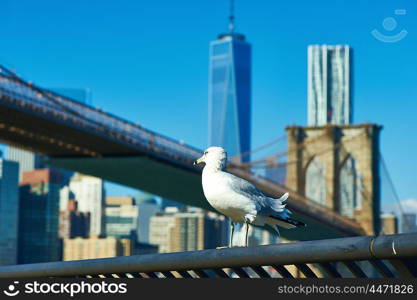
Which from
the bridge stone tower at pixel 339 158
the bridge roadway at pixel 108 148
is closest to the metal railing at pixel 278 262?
the bridge roadway at pixel 108 148

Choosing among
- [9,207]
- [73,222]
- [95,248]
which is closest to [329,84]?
[95,248]

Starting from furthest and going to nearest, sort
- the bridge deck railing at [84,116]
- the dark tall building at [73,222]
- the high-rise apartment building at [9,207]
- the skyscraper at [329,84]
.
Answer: the dark tall building at [73,222] < the high-rise apartment building at [9,207] < the skyscraper at [329,84] < the bridge deck railing at [84,116]

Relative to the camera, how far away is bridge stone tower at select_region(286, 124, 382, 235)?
222 ft

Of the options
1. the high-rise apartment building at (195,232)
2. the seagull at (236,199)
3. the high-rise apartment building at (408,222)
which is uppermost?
the high-rise apartment building at (195,232)

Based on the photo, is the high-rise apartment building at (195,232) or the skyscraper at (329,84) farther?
the high-rise apartment building at (195,232)

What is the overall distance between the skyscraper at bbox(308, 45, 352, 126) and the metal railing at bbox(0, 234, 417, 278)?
13904 cm

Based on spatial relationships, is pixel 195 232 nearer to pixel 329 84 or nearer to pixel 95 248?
pixel 95 248

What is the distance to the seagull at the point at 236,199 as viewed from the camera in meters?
5.10

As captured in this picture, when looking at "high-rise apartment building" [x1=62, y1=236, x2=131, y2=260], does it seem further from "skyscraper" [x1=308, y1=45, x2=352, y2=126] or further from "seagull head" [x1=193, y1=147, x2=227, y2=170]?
"seagull head" [x1=193, y1=147, x2=227, y2=170]

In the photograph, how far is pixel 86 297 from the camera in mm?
4270

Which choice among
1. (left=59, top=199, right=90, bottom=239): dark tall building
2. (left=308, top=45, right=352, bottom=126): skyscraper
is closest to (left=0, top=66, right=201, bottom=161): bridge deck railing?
(left=308, top=45, right=352, bottom=126): skyscraper

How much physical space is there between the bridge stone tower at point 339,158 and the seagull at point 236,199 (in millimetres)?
60980

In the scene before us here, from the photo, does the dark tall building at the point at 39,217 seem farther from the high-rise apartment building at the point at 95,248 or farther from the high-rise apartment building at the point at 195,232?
the high-rise apartment building at the point at 195,232

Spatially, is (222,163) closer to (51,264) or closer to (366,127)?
(51,264)
